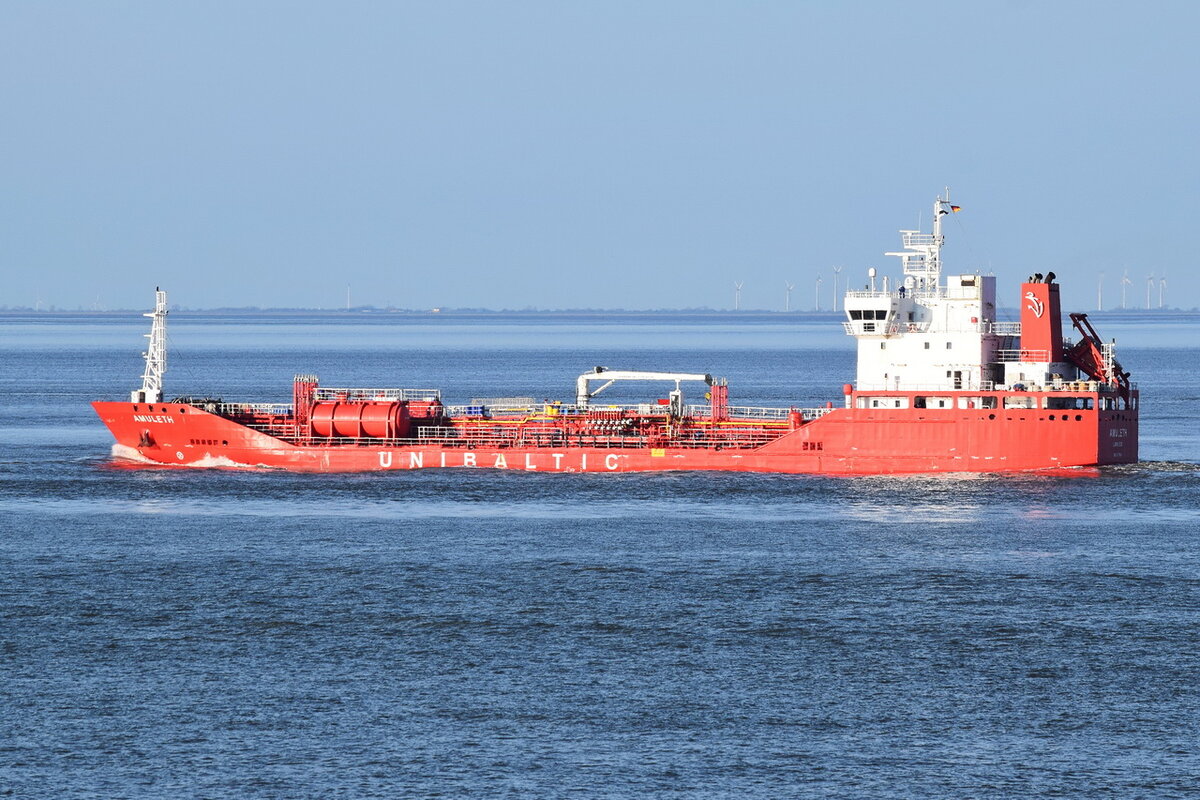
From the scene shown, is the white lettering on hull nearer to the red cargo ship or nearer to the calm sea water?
the red cargo ship

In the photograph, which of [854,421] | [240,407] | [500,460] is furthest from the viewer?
[240,407]

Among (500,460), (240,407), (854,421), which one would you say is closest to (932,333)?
(854,421)

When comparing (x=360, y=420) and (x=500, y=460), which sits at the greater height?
(x=360, y=420)

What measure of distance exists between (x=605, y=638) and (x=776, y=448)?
104 ft

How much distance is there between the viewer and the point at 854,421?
70.6 metres

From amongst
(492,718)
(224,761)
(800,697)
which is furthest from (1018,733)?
(224,761)

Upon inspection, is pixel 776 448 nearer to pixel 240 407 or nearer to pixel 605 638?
pixel 240 407

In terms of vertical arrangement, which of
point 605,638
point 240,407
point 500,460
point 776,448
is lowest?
point 605,638

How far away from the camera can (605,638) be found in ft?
138

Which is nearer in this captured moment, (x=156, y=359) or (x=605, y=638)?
(x=605, y=638)

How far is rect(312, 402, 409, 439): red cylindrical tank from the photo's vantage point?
76812 millimetres

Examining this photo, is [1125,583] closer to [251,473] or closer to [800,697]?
[800,697]

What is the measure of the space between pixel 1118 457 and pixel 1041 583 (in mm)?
23261

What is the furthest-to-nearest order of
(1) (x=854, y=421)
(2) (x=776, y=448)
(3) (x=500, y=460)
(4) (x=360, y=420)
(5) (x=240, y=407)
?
(5) (x=240, y=407) < (4) (x=360, y=420) < (3) (x=500, y=460) < (2) (x=776, y=448) < (1) (x=854, y=421)
